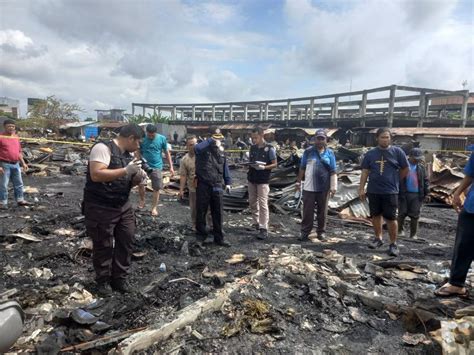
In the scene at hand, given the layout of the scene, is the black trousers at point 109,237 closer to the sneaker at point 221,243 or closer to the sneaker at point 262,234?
the sneaker at point 221,243

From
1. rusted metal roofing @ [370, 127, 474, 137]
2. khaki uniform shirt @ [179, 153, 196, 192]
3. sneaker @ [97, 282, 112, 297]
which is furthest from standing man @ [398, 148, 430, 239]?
rusted metal roofing @ [370, 127, 474, 137]

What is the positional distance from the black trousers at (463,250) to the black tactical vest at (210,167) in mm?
3251

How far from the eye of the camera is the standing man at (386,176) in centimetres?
530

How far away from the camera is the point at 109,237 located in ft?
11.6

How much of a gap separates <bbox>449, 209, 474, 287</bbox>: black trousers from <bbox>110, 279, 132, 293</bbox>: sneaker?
339 centimetres

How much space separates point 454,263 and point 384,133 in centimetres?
230

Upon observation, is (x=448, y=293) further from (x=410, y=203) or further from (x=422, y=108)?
(x=422, y=108)

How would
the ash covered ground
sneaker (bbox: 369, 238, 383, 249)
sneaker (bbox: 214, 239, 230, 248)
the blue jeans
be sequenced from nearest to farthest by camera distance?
1. the ash covered ground
2. sneaker (bbox: 214, 239, 230, 248)
3. sneaker (bbox: 369, 238, 383, 249)
4. the blue jeans

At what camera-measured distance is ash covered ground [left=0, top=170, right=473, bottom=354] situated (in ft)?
9.54

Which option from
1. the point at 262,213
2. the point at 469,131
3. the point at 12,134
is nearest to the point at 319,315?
the point at 262,213

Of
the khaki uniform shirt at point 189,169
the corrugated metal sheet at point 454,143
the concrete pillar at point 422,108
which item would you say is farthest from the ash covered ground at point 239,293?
the concrete pillar at point 422,108

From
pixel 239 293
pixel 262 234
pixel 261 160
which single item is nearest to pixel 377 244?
pixel 262 234

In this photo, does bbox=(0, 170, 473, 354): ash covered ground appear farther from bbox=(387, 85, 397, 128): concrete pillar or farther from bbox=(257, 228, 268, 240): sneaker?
bbox=(387, 85, 397, 128): concrete pillar

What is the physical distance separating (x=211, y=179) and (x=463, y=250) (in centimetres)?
337
